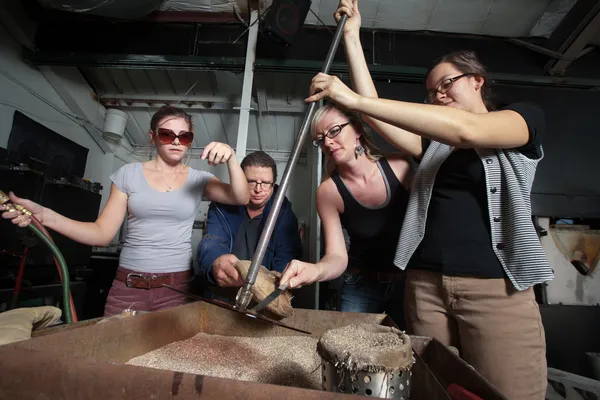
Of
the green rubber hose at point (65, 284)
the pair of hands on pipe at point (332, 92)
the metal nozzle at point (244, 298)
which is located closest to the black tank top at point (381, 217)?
the pair of hands on pipe at point (332, 92)

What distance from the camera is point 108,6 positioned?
2.22 metres

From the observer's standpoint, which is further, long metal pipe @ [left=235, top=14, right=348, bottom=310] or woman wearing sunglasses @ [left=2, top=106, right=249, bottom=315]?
woman wearing sunglasses @ [left=2, top=106, right=249, bottom=315]

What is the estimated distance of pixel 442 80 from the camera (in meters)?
0.97

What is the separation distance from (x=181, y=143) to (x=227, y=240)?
563 mm

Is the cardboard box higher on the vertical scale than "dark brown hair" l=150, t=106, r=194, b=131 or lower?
lower

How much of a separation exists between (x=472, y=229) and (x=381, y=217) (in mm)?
441

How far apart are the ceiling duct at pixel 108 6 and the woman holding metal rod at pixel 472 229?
6.89ft

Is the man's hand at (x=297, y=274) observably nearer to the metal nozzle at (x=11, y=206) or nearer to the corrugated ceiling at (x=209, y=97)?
the metal nozzle at (x=11, y=206)

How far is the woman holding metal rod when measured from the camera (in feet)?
2.45

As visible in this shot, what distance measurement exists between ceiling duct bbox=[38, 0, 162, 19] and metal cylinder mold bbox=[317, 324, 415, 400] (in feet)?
8.82

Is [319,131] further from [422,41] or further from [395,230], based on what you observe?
[422,41]

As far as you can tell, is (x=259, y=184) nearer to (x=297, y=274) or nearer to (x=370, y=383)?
(x=297, y=274)

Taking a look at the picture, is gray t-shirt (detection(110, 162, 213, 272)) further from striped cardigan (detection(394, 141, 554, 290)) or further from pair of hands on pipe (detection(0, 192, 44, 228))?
striped cardigan (detection(394, 141, 554, 290))

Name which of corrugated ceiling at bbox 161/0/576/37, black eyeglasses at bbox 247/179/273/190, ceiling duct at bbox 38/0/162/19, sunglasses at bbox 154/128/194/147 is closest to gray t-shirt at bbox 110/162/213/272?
sunglasses at bbox 154/128/194/147
